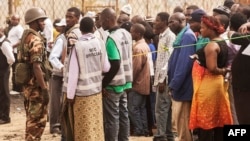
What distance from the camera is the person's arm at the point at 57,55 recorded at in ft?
30.5

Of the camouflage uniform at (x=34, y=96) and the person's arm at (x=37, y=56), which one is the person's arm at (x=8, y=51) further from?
the person's arm at (x=37, y=56)

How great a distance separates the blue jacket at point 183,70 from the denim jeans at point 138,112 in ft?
6.60

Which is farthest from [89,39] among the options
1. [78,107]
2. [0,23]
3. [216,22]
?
[0,23]

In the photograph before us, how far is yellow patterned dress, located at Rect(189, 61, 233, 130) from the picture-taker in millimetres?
7137

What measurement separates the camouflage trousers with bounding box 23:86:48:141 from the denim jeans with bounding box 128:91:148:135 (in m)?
2.04

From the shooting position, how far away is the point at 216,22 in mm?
7191

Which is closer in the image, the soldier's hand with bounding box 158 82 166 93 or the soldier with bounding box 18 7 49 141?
the soldier with bounding box 18 7 49 141

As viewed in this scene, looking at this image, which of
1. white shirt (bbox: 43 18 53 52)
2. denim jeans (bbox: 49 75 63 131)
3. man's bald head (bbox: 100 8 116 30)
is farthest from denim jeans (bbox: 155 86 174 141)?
white shirt (bbox: 43 18 53 52)

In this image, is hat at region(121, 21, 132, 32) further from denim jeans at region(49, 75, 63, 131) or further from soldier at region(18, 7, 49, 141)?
soldier at region(18, 7, 49, 141)

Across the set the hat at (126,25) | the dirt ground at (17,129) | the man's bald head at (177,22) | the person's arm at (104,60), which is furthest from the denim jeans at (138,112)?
the person's arm at (104,60)

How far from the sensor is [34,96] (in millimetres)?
7988

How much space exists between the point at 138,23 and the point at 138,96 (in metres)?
1.18

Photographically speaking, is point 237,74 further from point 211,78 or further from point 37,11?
point 37,11

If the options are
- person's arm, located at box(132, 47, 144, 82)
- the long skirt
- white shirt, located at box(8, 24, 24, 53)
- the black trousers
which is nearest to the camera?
the long skirt
